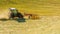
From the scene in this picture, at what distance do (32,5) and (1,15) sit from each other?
14.6ft

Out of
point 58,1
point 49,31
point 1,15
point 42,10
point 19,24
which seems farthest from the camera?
point 58,1

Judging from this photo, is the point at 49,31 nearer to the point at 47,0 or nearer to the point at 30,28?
the point at 30,28

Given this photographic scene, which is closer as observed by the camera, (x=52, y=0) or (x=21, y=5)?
(x=21, y=5)

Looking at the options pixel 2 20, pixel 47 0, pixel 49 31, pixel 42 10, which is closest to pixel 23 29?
pixel 49 31

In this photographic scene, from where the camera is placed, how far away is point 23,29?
848 centimetres

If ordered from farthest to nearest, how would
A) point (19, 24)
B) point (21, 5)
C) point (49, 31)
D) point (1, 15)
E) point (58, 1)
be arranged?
1. point (58, 1)
2. point (21, 5)
3. point (1, 15)
4. point (19, 24)
5. point (49, 31)

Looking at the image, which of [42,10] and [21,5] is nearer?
[42,10]

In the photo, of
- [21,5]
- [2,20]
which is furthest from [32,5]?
[2,20]

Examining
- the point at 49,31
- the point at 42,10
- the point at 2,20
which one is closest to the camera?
the point at 49,31

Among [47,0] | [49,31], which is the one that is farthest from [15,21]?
[47,0]

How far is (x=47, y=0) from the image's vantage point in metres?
17.0

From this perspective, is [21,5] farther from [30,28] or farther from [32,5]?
[30,28]

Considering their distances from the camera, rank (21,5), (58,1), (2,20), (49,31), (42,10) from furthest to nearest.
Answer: (58,1), (21,5), (42,10), (2,20), (49,31)

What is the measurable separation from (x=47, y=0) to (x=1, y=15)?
6.44 meters
